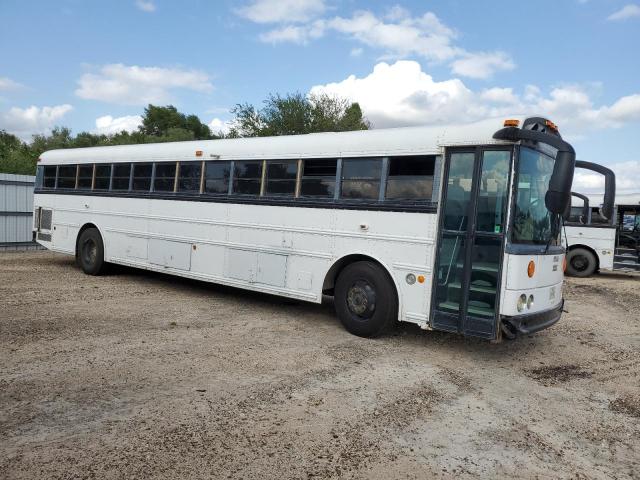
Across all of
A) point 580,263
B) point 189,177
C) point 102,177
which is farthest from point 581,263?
point 102,177

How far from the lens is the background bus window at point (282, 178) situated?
7.27 meters

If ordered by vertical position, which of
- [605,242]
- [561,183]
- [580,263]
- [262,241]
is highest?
[561,183]

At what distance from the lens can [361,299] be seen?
6504 mm

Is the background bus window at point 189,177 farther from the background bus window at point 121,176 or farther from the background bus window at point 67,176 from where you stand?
the background bus window at point 67,176

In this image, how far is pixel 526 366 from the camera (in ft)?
19.1

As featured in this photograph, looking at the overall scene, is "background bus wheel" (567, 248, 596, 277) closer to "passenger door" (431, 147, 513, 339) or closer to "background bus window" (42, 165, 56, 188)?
"passenger door" (431, 147, 513, 339)

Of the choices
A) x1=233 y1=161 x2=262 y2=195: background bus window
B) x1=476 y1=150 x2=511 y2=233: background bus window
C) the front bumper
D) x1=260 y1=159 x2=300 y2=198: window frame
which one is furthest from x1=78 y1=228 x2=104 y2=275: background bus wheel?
the front bumper

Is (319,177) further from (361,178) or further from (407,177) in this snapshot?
(407,177)

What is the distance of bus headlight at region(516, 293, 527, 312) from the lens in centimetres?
536

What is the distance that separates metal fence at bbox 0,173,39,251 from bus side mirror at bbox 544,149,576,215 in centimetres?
1508

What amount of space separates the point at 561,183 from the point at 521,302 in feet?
4.32

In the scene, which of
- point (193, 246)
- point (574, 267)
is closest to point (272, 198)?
point (193, 246)

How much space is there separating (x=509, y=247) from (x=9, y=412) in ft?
15.1

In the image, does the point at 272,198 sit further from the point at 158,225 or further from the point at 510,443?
the point at 510,443
